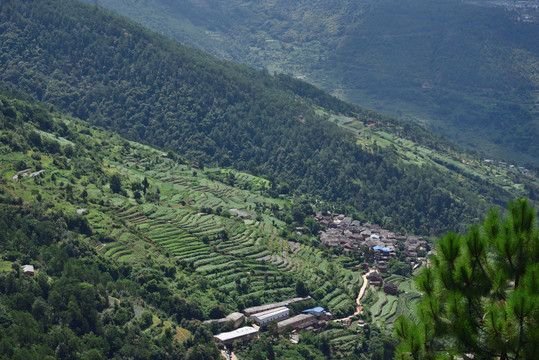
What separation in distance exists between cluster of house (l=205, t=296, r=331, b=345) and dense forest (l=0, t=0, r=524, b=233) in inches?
1640

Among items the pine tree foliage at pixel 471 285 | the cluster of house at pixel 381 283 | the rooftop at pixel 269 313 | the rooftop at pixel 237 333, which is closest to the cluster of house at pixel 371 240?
the cluster of house at pixel 381 283

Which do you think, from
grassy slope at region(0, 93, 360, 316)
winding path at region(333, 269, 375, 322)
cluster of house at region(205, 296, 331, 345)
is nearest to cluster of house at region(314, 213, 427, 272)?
winding path at region(333, 269, 375, 322)

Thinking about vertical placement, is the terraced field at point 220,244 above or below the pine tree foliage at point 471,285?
below

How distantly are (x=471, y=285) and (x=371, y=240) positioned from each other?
223 ft

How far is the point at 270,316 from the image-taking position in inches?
2067

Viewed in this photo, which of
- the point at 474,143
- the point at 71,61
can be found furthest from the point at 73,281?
the point at 474,143

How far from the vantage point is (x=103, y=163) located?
78625mm

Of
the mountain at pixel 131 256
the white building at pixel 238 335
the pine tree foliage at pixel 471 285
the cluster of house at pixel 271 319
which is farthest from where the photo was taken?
the cluster of house at pixel 271 319

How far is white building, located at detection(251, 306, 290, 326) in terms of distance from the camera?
51.6 m

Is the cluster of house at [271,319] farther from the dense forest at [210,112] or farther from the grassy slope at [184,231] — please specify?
the dense forest at [210,112]

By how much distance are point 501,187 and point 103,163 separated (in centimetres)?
7307

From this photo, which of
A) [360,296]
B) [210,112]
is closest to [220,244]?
[360,296]

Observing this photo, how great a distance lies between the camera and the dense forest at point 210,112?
103375 mm

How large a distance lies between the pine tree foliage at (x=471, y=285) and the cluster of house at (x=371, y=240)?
192 ft
